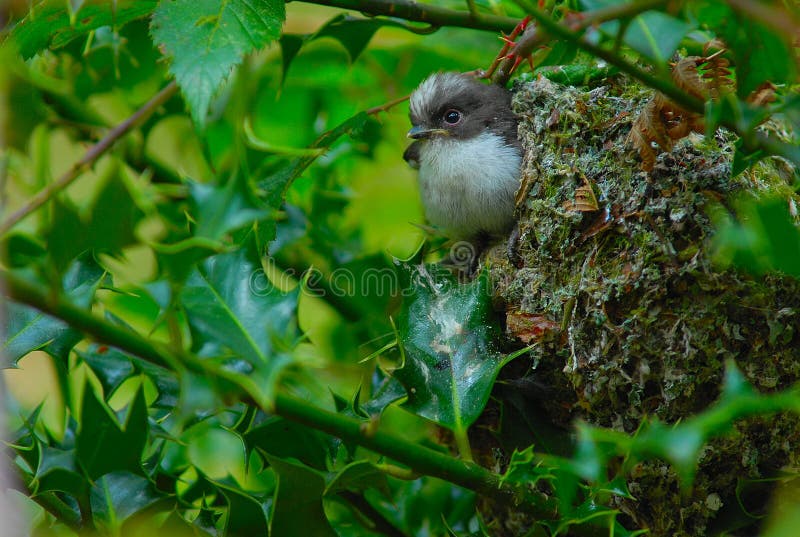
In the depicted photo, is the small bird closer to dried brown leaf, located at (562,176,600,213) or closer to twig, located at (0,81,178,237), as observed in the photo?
dried brown leaf, located at (562,176,600,213)

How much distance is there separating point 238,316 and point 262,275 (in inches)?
6.0

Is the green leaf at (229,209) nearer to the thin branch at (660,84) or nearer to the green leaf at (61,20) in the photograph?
the thin branch at (660,84)

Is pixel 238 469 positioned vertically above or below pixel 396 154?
below

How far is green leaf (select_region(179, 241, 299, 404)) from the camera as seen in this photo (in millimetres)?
1131

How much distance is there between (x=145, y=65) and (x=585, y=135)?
137cm

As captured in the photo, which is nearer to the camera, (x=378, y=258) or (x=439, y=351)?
(x=439, y=351)

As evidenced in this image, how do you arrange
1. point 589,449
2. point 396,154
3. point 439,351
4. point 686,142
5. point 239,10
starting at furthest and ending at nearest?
point 396,154, point 686,142, point 439,351, point 239,10, point 589,449

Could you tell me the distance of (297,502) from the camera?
1.49 m

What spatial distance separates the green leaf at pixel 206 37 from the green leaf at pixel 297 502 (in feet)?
2.14

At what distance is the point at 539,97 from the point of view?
7.89ft

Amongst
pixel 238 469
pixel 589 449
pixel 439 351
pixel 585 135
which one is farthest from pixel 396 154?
pixel 589 449

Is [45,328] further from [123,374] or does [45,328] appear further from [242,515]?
[242,515]

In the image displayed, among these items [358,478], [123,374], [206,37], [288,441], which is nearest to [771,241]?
[358,478]

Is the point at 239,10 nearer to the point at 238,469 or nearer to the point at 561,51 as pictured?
the point at 561,51
